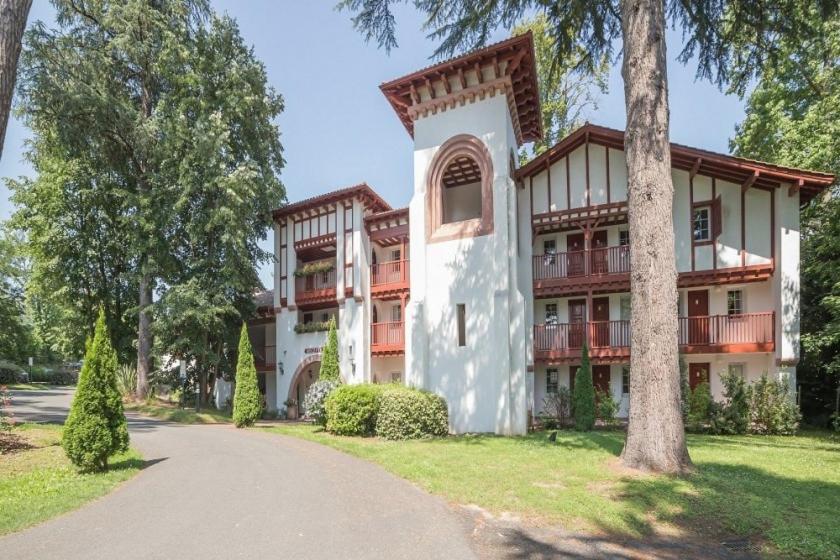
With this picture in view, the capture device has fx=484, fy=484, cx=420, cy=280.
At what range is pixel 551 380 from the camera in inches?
781

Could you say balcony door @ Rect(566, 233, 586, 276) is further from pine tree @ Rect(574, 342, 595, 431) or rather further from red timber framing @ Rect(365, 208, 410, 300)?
red timber framing @ Rect(365, 208, 410, 300)

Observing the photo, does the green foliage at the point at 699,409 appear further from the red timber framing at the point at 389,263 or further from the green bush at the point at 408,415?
the red timber framing at the point at 389,263

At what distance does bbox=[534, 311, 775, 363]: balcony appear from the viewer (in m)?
16.4

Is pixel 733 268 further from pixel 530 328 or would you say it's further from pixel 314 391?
pixel 314 391

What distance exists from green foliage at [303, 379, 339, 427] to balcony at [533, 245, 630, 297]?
340 inches

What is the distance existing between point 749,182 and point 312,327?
18.1 metres

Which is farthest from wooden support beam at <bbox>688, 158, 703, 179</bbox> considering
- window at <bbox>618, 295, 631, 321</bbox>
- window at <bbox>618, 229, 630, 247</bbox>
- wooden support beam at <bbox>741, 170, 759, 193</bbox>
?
window at <bbox>618, 295, 631, 321</bbox>

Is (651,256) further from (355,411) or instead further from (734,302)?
(734,302)

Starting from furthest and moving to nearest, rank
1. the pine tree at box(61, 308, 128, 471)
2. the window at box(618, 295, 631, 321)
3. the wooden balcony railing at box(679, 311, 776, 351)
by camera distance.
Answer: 1. the window at box(618, 295, 631, 321)
2. the wooden balcony railing at box(679, 311, 776, 351)
3. the pine tree at box(61, 308, 128, 471)

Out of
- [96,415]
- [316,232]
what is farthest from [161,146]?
[96,415]

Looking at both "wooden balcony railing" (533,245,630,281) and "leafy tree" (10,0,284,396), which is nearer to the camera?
"wooden balcony railing" (533,245,630,281)

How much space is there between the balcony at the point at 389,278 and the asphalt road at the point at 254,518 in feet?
37.1

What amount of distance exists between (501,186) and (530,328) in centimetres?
559

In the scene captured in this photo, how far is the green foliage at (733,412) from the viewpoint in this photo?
15.8 metres
